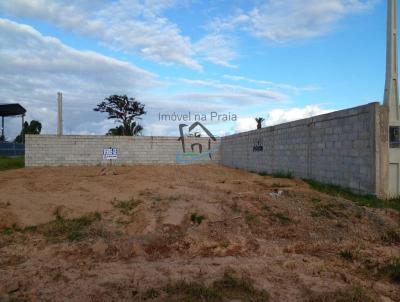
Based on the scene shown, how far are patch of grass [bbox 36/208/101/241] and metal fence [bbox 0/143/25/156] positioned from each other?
77.8ft

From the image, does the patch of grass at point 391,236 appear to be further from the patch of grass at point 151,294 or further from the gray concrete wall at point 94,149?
the gray concrete wall at point 94,149

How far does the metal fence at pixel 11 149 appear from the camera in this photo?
90.4ft

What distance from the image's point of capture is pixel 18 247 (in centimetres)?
559

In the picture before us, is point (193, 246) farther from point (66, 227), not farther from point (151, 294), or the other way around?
point (66, 227)

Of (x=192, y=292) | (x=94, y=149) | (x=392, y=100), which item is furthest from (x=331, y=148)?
(x=94, y=149)

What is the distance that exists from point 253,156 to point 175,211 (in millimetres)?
10166

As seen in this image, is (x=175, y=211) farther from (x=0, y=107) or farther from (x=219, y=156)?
(x=0, y=107)

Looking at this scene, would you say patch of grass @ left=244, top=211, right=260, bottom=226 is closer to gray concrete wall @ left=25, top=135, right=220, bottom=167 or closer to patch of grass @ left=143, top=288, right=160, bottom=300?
patch of grass @ left=143, top=288, right=160, bottom=300

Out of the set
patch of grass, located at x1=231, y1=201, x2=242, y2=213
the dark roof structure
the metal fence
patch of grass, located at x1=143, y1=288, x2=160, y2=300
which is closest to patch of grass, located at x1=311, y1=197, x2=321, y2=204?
patch of grass, located at x1=231, y1=201, x2=242, y2=213

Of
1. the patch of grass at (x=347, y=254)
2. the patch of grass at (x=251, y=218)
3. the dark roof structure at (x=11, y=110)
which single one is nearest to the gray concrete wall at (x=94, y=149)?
the dark roof structure at (x=11, y=110)

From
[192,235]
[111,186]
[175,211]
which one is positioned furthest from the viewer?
[111,186]

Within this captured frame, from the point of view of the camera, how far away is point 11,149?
91.7 ft

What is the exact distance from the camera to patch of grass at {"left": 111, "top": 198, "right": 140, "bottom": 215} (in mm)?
7322

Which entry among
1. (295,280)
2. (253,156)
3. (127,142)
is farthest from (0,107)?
(295,280)
